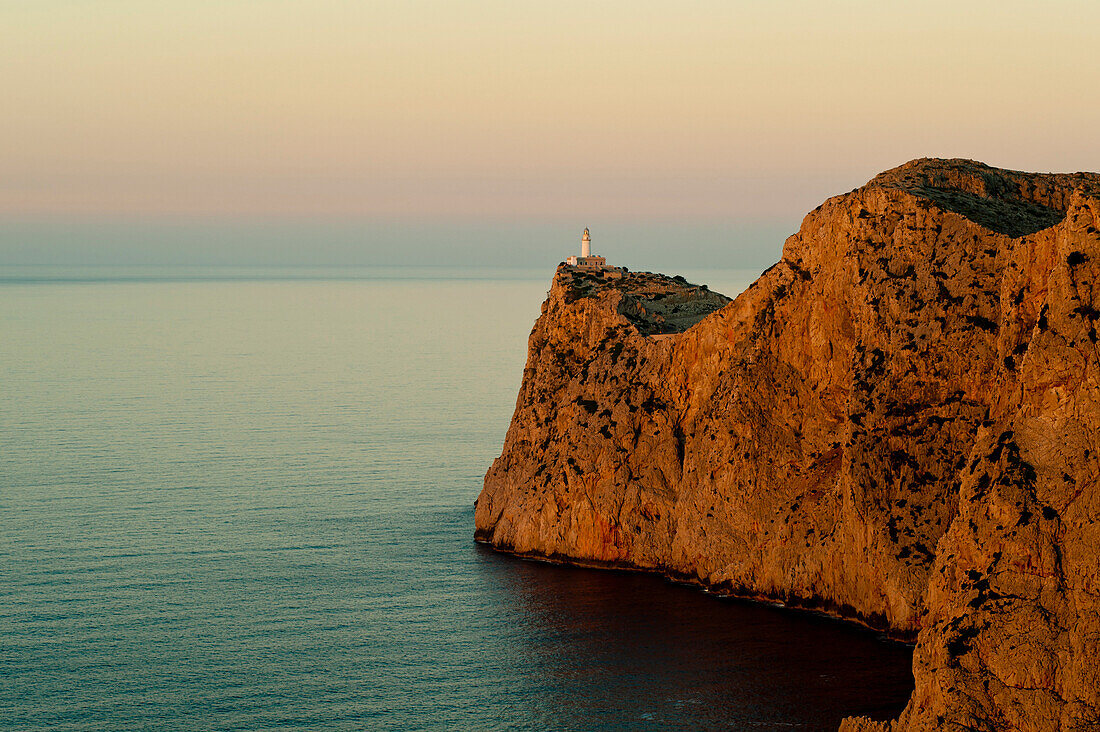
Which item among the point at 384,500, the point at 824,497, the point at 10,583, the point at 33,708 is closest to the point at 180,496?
the point at 384,500

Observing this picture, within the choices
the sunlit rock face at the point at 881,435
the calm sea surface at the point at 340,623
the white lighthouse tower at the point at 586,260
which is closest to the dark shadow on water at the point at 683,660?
the calm sea surface at the point at 340,623

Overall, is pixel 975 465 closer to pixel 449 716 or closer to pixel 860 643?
pixel 860 643

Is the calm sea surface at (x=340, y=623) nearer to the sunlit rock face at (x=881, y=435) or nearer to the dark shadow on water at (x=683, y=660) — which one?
the dark shadow on water at (x=683, y=660)

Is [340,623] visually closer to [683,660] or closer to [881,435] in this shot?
[683,660]

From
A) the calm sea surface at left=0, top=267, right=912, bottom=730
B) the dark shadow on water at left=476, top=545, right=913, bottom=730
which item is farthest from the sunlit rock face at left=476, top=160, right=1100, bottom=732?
the calm sea surface at left=0, top=267, right=912, bottom=730

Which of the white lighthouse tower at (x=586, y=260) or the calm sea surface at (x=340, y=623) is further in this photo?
the white lighthouse tower at (x=586, y=260)

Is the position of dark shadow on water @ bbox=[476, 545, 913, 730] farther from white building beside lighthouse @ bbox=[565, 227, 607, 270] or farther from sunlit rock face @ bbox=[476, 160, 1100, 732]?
white building beside lighthouse @ bbox=[565, 227, 607, 270]
